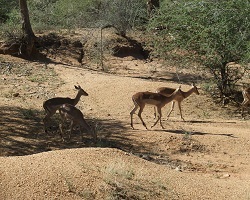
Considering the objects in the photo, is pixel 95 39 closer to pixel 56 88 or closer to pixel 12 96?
pixel 56 88

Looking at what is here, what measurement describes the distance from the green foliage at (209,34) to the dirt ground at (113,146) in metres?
1.52

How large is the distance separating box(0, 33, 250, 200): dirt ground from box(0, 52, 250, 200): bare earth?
19 millimetres

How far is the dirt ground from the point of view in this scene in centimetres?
811

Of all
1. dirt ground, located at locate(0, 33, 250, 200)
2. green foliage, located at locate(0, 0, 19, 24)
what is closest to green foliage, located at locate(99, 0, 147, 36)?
dirt ground, located at locate(0, 33, 250, 200)

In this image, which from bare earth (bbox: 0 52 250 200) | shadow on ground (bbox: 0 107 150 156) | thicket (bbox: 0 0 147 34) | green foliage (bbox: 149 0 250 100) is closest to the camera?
bare earth (bbox: 0 52 250 200)

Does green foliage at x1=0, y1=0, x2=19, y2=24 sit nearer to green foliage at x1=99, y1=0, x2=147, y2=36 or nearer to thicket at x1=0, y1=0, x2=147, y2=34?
thicket at x1=0, y1=0, x2=147, y2=34

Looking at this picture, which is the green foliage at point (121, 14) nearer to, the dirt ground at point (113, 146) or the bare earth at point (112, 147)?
the dirt ground at point (113, 146)

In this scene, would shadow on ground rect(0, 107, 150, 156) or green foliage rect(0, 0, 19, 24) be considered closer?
shadow on ground rect(0, 107, 150, 156)

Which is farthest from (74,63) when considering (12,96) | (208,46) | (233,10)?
(233,10)

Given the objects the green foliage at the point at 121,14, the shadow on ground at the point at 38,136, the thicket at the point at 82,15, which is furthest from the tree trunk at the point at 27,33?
the shadow on ground at the point at 38,136

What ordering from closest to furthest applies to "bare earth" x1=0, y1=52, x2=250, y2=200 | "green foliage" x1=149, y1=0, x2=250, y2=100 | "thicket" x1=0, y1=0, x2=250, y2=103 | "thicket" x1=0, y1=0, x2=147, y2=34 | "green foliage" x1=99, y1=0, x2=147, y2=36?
1. "bare earth" x1=0, y1=52, x2=250, y2=200
2. "green foliage" x1=149, y1=0, x2=250, y2=100
3. "thicket" x1=0, y1=0, x2=250, y2=103
4. "green foliage" x1=99, y1=0, x2=147, y2=36
5. "thicket" x1=0, y1=0, x2=147, y2=34

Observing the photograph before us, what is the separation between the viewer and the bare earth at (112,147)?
319 inches

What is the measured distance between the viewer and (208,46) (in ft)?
55.9

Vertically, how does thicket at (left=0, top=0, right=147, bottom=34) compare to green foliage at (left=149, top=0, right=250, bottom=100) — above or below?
above
